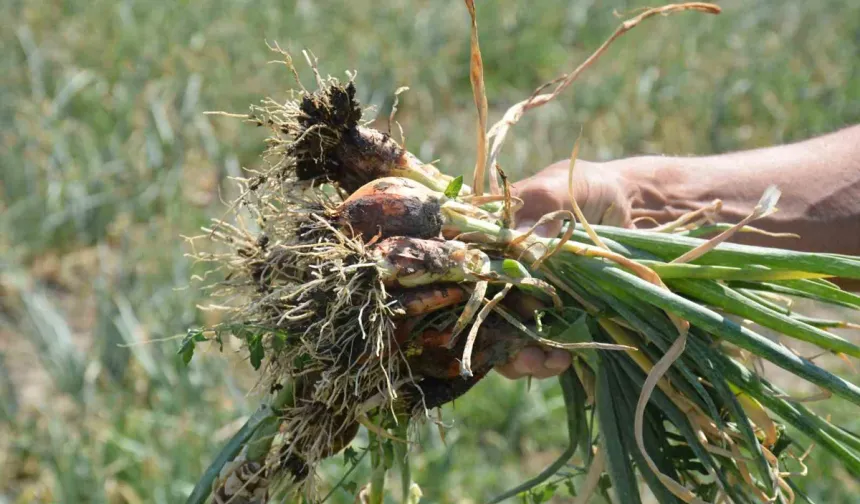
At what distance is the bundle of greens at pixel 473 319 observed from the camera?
1.36m

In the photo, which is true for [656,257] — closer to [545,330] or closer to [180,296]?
[545,330]

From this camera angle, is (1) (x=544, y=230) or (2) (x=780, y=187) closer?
(1) (x=544, y=230)

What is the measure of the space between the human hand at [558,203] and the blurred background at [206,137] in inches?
38.8

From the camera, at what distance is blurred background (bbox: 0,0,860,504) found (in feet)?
8.73

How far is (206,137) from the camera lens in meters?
3.92

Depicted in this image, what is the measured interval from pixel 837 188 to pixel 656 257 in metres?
0.56

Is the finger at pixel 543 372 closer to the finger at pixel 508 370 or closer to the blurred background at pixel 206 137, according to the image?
the finger at pixel 508 370

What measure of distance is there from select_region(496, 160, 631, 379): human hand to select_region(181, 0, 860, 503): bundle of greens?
4cm

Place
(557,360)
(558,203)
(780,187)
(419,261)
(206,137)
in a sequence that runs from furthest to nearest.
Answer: (206,137), (780,187), (558,203), (557,360), (419,261)

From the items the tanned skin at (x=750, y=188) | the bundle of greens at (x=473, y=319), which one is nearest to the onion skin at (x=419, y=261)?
the bundle of greens at (x=473, y=319)

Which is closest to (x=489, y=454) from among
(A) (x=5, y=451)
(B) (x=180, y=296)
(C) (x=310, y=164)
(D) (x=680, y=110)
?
(B) (x=180, y=296)

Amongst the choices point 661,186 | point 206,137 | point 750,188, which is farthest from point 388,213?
point 206,137

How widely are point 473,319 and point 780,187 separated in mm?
770

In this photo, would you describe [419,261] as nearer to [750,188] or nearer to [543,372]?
[543,372]
